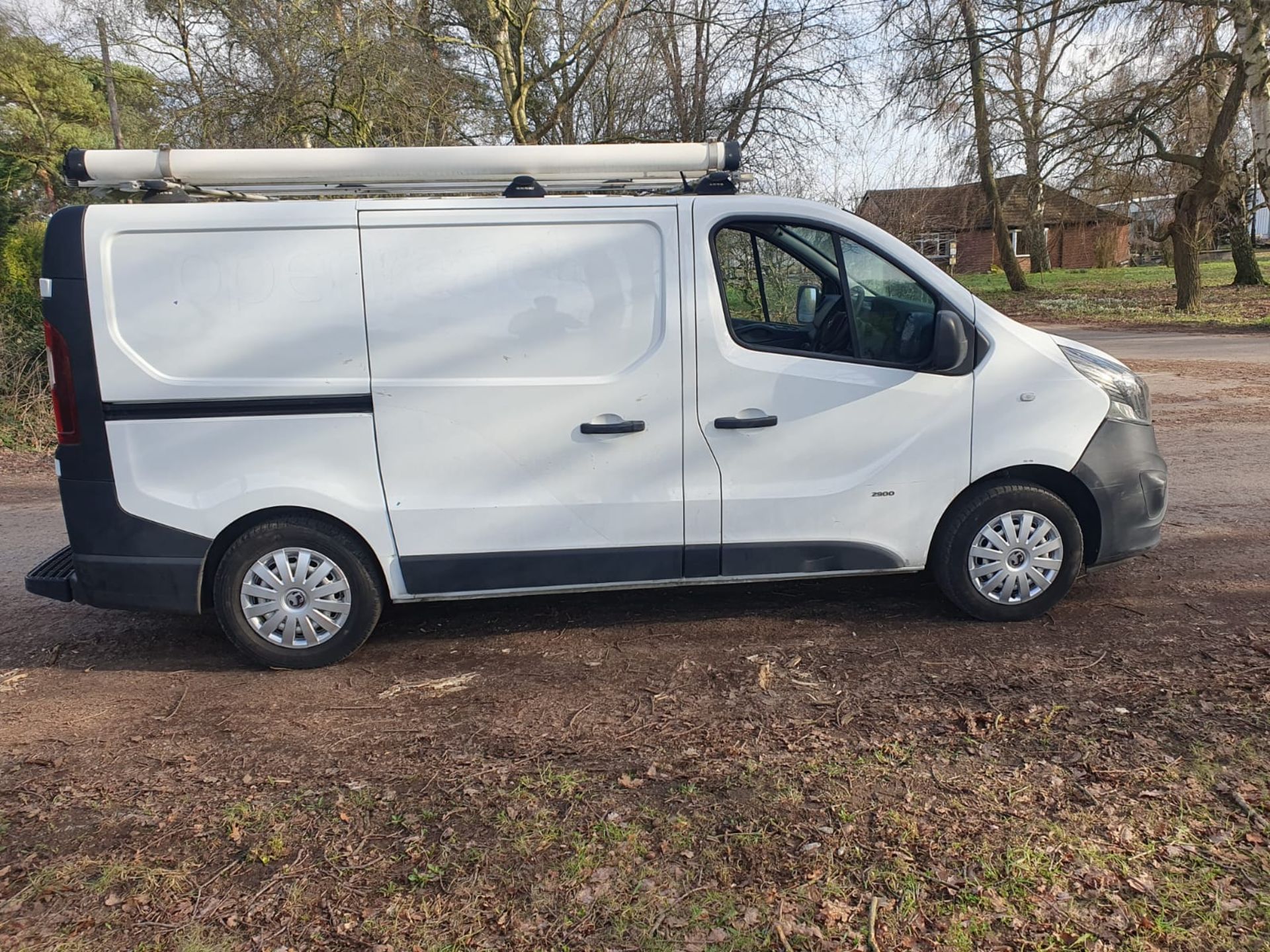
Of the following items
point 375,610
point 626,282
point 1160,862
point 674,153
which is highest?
point 674,153

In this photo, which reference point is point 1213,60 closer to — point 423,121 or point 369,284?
point 423,121

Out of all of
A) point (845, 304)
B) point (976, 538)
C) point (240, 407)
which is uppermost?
point (845, 304)

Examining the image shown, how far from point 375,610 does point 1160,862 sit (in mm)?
3204

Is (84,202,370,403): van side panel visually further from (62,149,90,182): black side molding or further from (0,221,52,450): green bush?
(0,221,52,450): green bush

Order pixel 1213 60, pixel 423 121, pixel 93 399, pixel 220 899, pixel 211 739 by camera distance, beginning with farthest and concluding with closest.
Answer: pixel 1213 60 → pixel 423 121 → pixel 93 399 → pixel 211 739 → pixel 220 899

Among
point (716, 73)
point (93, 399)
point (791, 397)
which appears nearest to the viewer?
point (93, 399)

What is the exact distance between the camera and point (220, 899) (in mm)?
2648

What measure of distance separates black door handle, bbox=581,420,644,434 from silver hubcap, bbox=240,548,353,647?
4.26ft

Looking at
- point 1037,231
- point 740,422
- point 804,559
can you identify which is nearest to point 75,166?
point 740,422

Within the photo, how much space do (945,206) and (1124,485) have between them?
33.6 metres

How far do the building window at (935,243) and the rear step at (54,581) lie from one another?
31656mm

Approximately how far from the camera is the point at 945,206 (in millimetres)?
35125

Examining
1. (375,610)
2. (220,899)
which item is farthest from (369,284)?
(220,899)

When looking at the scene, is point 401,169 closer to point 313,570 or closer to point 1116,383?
point 313,570
